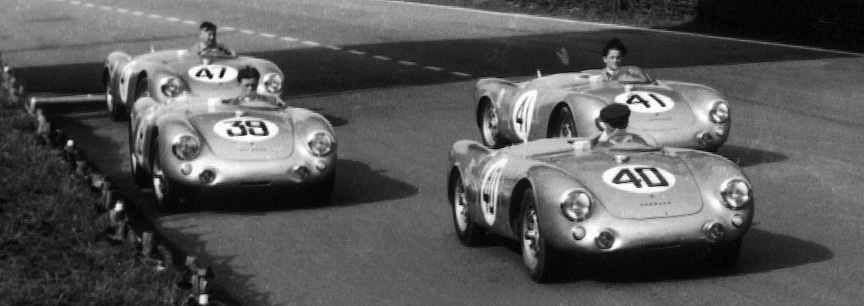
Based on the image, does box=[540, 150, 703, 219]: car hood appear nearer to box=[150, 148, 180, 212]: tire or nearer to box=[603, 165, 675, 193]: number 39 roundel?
box=[603, 165, 675, 193]: number 39 roundel

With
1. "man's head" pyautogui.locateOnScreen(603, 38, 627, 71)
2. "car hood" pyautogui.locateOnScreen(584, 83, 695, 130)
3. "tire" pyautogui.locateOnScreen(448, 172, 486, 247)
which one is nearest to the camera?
"tire" pyautogui.locateOnScreen(448, 172, 486, 247)

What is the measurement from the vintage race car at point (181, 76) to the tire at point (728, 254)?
27.9 feet

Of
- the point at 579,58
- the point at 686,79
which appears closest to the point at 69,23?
the point at 579,58

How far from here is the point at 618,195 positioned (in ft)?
33.3

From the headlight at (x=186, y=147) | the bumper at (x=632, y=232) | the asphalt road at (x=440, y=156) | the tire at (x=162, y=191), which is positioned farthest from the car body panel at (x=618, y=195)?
the tire at (x=162, y=191)

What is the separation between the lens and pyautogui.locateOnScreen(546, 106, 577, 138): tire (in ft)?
49.5

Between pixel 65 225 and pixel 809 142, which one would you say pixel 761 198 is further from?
pixel 65 225

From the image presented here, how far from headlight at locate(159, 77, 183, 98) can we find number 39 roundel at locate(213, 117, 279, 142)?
4495mm

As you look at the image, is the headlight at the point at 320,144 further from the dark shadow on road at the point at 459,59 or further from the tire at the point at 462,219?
the dark shadow on road at the point at 459,59

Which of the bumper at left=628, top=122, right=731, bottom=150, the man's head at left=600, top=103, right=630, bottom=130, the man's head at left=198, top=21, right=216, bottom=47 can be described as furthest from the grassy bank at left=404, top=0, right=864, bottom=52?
the man's head at left=600, top=103, right=630, bottom=130

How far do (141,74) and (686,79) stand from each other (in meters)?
8.35

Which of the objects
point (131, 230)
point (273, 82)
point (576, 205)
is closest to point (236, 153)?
point (131, 230)

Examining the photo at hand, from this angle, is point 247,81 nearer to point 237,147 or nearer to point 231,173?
point 237,147

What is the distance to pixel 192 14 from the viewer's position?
4197 centimetres
